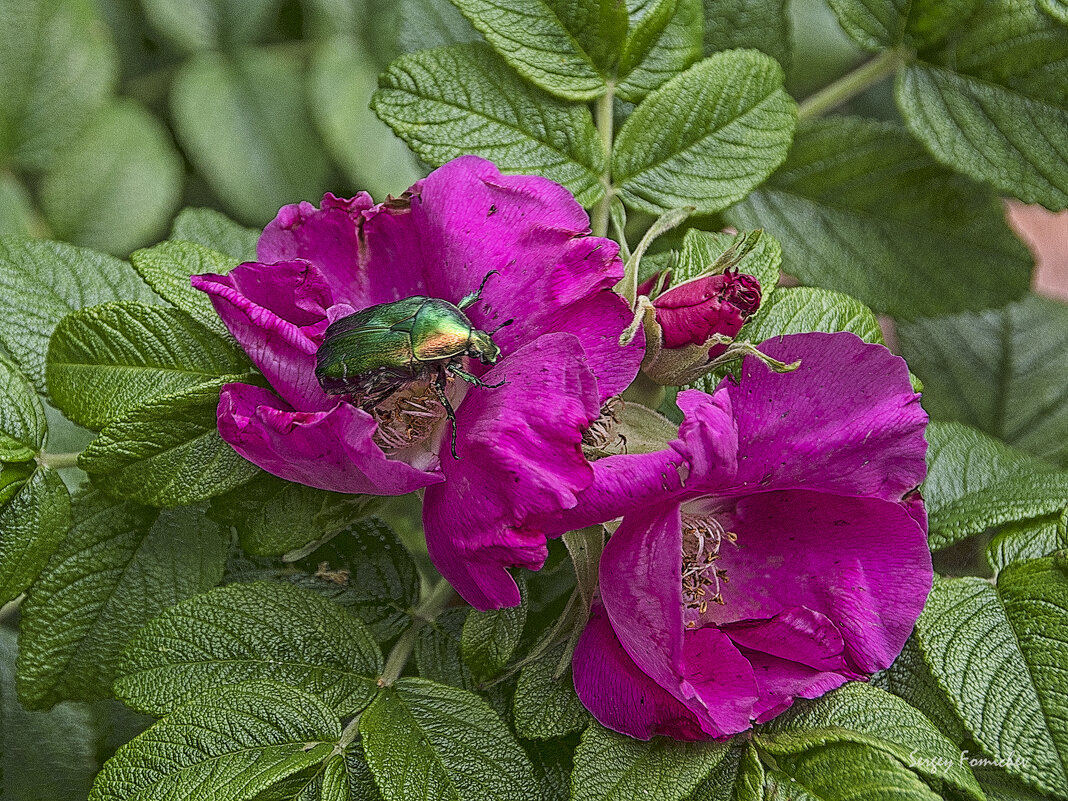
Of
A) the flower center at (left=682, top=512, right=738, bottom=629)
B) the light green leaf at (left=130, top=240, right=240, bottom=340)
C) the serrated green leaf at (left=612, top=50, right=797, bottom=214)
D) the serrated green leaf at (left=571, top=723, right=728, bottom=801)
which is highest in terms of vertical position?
the serrated green leaf at (left=612, top=50, right=797, bottom=214)

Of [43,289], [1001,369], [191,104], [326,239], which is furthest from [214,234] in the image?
[1001,369]

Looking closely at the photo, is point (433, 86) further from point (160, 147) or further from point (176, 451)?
point (160, 147)

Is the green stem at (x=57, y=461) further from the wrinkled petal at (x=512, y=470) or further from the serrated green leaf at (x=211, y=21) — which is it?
Answer: the serrated green leaf at (x=211, y=21)

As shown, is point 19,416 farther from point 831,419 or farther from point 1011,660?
point 1011,660

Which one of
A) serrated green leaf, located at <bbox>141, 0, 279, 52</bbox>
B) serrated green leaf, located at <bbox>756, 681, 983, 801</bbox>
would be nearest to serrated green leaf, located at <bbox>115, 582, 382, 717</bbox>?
serrated green leaf, located at <bbox>756, 681, 983, 801</bbox>

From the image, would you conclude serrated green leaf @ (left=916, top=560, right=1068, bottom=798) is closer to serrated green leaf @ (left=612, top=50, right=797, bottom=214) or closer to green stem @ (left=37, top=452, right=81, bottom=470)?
serrated green leaf @ (left=612, top=50, right=797, bottom=214)

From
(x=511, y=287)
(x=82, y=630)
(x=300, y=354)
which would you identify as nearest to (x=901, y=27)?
(x=511, y=287)
